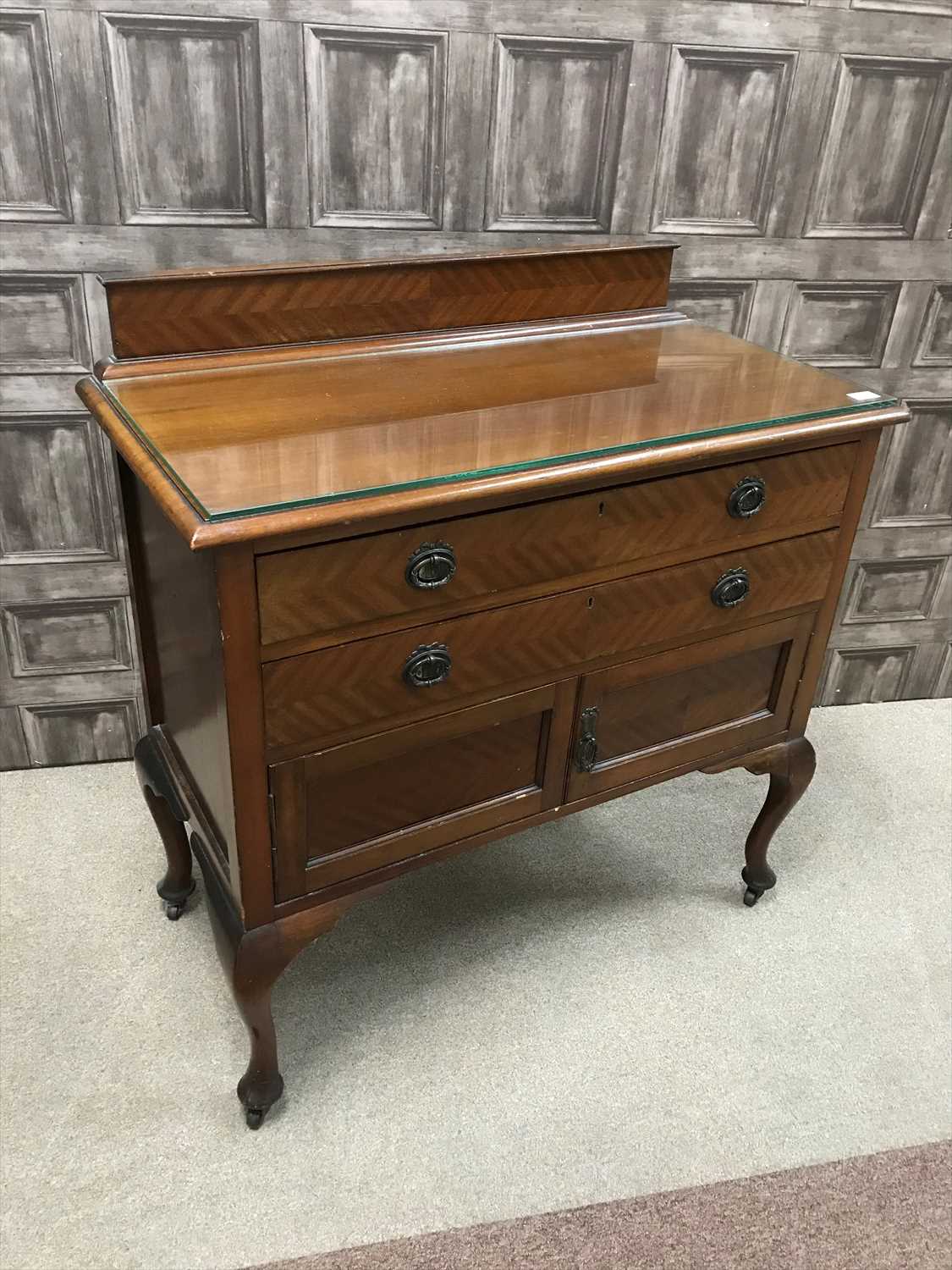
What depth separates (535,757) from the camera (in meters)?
1.50

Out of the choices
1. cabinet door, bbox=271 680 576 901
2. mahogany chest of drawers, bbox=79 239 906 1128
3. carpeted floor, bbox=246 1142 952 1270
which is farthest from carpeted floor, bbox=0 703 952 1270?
cabinet door, bbox=271 680 576 901

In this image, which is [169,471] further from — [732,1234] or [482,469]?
[732,1234]

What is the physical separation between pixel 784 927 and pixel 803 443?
3.00 ft

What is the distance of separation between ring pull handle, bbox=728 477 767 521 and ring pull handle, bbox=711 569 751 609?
0.27 feet

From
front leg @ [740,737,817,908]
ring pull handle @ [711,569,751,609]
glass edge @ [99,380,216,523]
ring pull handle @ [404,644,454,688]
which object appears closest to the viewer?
glass edge @ [99,380,216,523]

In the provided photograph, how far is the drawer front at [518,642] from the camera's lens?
4.05 feet

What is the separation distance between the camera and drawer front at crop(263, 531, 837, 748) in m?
1.24

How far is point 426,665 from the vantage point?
4.24ft

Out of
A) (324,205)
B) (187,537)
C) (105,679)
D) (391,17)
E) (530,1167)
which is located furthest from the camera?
(105,679)

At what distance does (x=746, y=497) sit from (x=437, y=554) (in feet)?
1.52

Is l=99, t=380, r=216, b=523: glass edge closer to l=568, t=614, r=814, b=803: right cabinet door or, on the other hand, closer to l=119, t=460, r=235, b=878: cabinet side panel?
l=119, t=460, r=235, b=878: cabinet side panel

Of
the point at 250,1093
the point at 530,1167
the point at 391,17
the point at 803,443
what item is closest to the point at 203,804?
the point at 250,1093

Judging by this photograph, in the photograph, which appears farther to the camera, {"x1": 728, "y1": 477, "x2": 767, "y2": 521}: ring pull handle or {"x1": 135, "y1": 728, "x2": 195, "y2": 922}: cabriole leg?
{"x1": 135, "y1": 728, "x2": 195, "y2": 922}: cabriole leg

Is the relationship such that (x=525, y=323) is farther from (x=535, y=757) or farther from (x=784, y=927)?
(x=784, y=927)
